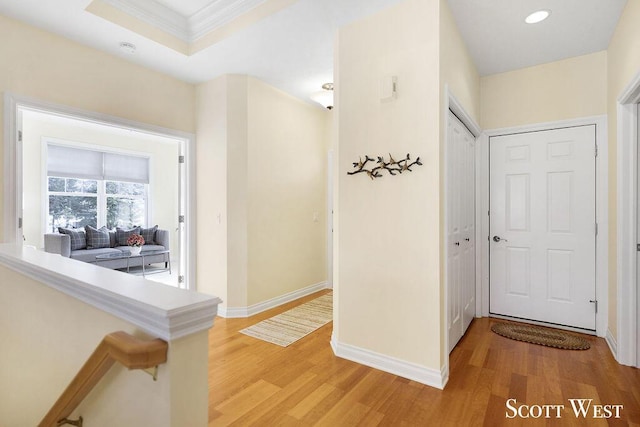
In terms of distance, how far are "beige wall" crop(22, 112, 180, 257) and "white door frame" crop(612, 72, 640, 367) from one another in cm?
496

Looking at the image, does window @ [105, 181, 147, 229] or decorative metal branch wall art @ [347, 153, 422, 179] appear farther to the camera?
window @ [105, 181, 147, 229]

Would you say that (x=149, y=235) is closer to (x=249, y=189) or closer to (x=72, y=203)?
(x=72, y=203)

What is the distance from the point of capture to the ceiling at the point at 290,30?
2.40 metres

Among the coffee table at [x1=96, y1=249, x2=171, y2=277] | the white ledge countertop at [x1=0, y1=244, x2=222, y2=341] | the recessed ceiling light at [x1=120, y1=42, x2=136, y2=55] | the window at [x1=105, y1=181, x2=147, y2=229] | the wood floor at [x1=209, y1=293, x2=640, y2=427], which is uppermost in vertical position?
the recessed ceiling light at [x1=120, y1=42, x2=136, y2=55]

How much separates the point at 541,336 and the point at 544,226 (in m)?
1.09

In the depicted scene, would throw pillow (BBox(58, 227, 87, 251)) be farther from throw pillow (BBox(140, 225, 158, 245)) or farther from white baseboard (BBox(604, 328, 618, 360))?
white baseboard (BBox(604, 328, 618, 360))

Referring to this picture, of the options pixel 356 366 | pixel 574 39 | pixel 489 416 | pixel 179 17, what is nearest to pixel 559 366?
pixel 489 416

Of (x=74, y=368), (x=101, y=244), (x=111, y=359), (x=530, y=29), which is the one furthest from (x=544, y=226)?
(x=101, y=244)

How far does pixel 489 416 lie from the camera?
1854 mm

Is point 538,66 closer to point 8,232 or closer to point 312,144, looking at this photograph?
point 312,144

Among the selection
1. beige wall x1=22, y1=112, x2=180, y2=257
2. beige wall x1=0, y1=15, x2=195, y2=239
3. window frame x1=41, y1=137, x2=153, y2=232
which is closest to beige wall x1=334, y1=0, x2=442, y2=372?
beige wall x1=0, y1=15, x2=195, y2=239

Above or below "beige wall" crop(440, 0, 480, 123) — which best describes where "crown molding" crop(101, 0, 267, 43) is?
above

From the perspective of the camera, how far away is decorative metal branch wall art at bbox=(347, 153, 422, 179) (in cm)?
229

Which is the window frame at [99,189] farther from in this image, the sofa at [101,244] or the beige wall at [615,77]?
the beige wall at [615,77]
